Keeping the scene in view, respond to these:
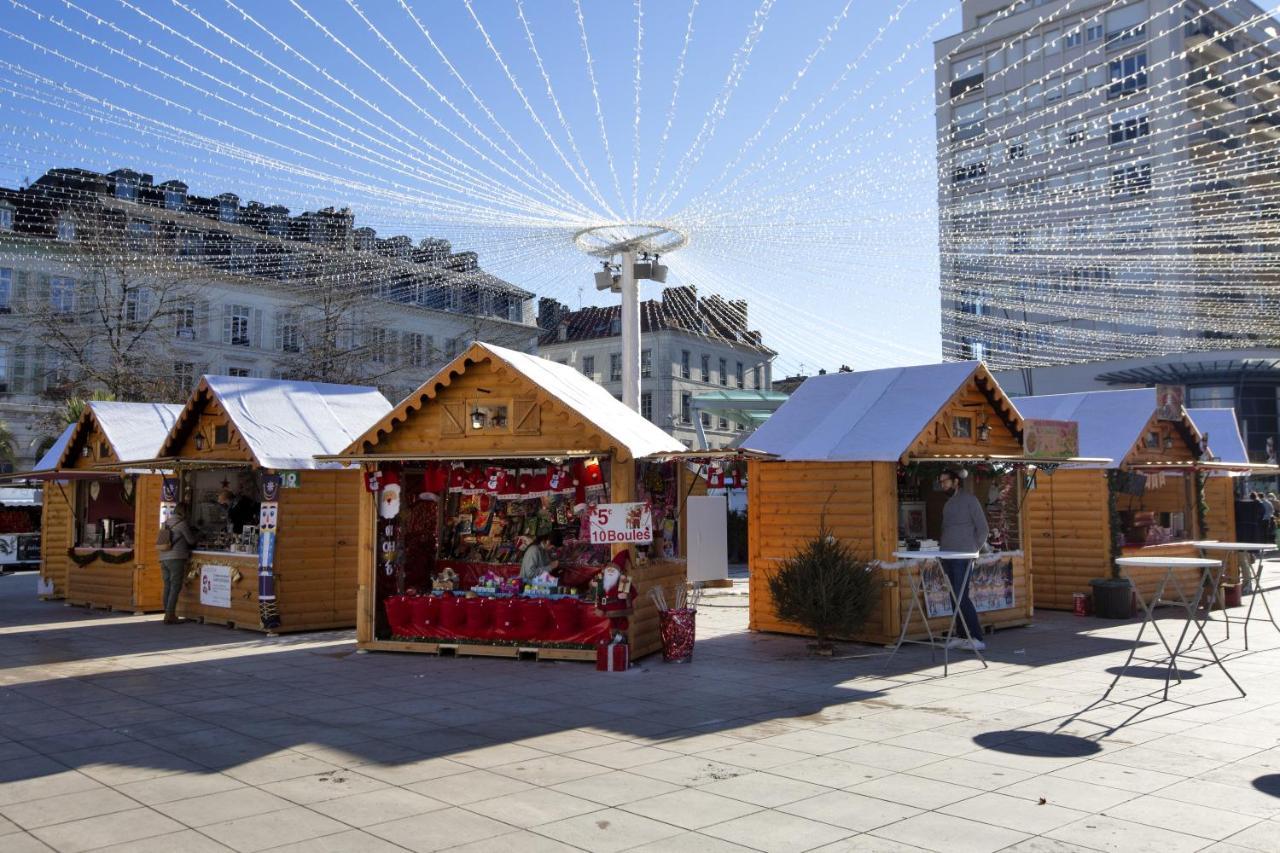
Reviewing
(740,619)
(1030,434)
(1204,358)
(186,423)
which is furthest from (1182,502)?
(1204,358)

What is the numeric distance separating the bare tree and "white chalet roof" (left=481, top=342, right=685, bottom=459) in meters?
17.3

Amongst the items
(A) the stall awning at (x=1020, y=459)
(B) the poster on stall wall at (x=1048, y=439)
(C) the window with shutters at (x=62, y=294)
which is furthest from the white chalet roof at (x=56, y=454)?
(C) the window with shutters at (x=62, y=294)

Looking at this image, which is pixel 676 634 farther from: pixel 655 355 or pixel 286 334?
pixel 655 355

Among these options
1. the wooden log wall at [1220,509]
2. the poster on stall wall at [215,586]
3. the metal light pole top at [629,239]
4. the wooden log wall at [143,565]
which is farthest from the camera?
the wooden log wall at [1220,509]

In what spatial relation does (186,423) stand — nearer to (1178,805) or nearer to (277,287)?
(1178,805)

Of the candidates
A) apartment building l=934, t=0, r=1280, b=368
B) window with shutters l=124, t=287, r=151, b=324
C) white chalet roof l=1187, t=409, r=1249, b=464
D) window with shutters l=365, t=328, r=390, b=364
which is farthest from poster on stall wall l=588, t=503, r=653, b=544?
window with shutters l=124, t=287, r=151, b=324

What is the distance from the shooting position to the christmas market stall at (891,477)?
13.5 metres

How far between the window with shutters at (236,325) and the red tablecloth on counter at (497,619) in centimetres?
3719

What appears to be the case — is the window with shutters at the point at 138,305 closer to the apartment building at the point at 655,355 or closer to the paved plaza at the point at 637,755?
the apartment building at the point at 655,355

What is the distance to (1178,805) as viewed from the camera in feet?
20.9

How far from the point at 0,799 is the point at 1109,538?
15.7 m

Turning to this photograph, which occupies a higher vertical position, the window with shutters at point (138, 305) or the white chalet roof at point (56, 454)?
the window with shutters at point (138, 305)

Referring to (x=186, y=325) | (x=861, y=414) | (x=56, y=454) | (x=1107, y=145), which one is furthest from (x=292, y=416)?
(x=1107, y=145)

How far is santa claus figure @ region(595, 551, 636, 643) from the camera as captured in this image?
39.8 feet
